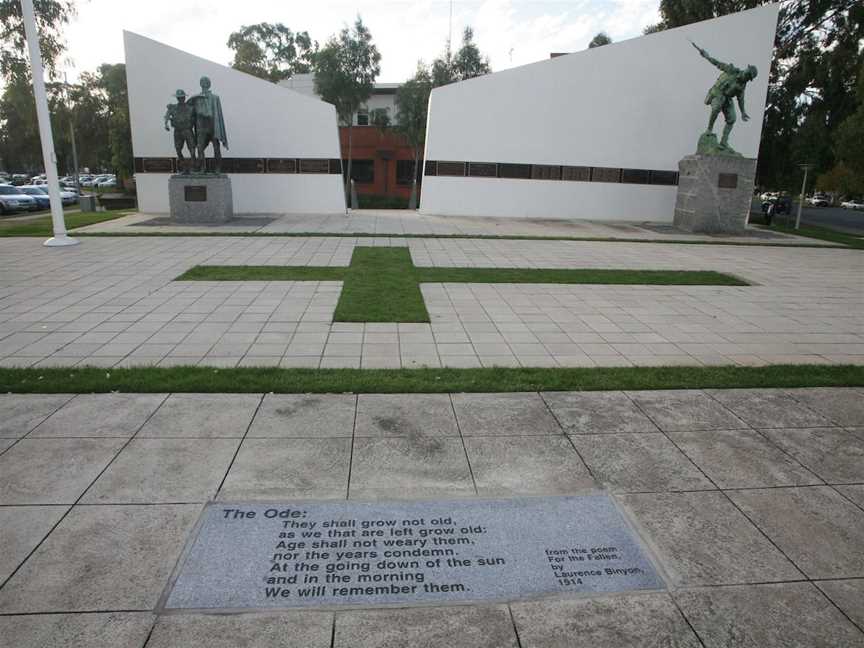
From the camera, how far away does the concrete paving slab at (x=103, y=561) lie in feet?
9.98

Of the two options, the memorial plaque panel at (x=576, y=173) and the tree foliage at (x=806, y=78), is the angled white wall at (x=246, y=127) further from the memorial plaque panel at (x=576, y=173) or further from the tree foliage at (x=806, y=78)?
the tree foliage at (x=806, y=78)

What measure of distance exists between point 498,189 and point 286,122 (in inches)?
317

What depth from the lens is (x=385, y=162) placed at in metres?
38.8

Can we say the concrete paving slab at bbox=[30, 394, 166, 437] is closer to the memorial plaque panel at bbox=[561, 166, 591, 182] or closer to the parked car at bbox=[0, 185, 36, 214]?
the memorial plaque panel at bbox=[561, 166, 591, 182]

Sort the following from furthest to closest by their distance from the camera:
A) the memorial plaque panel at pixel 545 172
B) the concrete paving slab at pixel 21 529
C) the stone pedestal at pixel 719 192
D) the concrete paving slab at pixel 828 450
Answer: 1. the memorial plaque panel at pixel 545 172
2. the stone pedestal at pixel 719 192
3. the concrete paving slab at pixel 828 450
4. the concrete paving slab at pixel 21 529

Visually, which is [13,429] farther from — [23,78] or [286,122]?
[23,78]

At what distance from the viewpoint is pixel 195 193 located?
18469mm

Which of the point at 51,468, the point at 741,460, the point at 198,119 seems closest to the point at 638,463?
the point at 741,460

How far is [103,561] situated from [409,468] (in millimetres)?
1978

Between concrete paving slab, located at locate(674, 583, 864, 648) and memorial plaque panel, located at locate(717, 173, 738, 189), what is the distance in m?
18.9

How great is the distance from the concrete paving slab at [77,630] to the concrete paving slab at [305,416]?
2.02 meters

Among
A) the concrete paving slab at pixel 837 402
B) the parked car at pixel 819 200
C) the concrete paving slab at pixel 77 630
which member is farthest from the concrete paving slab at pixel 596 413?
the parked car at pixel 819 200

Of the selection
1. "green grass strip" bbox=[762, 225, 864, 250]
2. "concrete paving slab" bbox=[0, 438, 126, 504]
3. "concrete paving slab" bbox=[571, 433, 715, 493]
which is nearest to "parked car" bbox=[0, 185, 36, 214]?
"concrete paving slab" bbox=[0, 438, 126, 504]

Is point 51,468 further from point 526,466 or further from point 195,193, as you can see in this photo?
point 195,193
